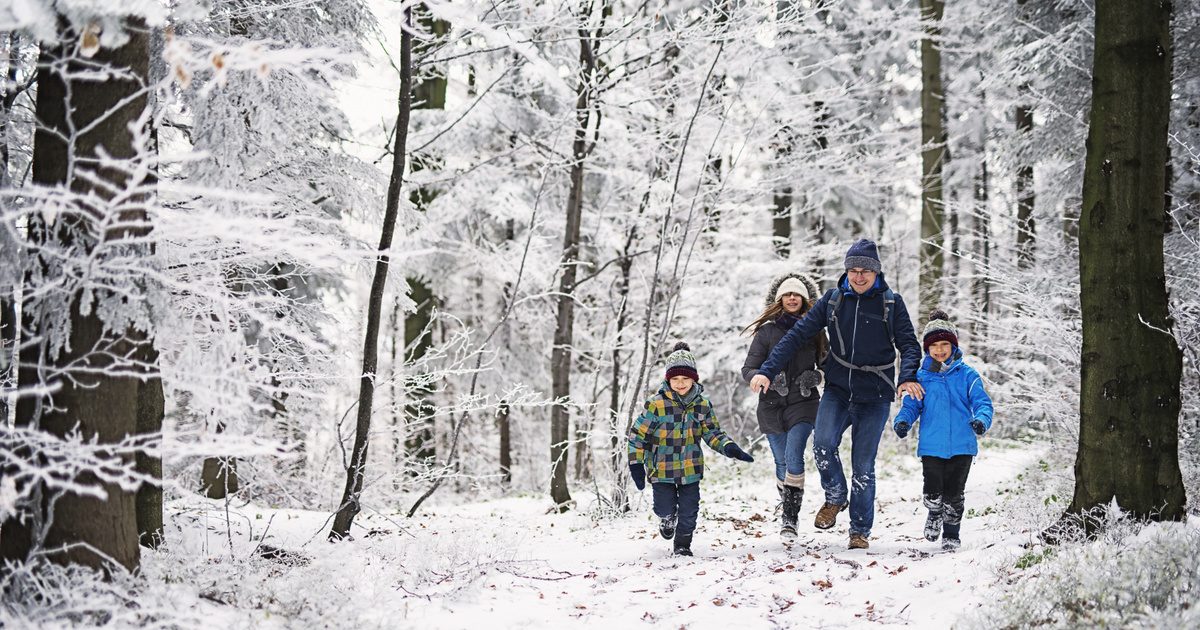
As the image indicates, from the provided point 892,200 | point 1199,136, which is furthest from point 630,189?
point 892,200

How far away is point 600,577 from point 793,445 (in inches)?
73.7

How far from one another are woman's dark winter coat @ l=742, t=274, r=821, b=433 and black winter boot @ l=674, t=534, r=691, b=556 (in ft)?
3.93

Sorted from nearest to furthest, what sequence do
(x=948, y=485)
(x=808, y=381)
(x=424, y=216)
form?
(x=948, y=485), (x=808, y=381), (x=424, y=216)

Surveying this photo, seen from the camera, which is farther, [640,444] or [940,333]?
[640,444]

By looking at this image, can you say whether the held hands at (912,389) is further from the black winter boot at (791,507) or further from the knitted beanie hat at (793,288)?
the knitted beanie hat at (793,288)

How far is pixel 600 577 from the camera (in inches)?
219

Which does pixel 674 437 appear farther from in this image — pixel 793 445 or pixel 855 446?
pixel 855 446

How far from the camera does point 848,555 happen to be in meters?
5.62

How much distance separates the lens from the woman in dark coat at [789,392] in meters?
6.27

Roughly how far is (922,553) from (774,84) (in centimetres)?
672

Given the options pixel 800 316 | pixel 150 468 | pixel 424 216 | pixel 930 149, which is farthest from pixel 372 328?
pixel 930 149

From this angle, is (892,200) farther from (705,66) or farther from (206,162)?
(206,162)

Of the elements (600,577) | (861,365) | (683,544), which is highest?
(861,365)

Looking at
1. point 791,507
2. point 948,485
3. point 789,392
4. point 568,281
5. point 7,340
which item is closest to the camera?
point 7,340
